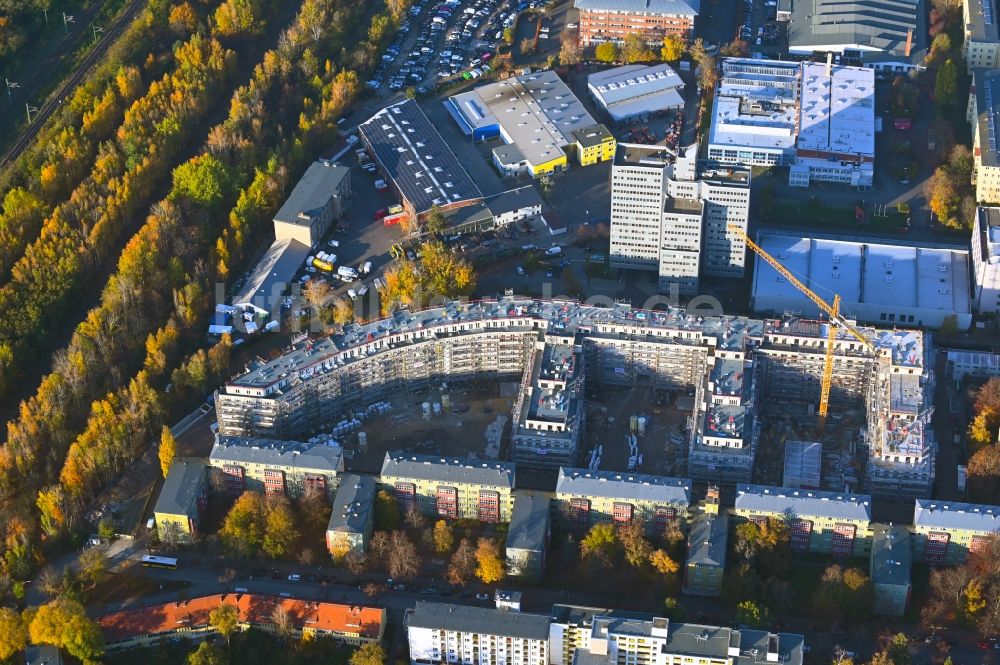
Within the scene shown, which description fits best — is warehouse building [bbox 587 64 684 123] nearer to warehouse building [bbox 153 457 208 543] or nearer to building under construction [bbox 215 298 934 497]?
building under construction [bbox 215 298 934 497]

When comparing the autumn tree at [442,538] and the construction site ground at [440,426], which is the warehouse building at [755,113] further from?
the autumn tree at [442,538]

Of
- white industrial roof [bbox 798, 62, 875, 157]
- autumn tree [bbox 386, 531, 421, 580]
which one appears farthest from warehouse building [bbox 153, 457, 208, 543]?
white industrial roof [bbox 798, 62, 875, 157]

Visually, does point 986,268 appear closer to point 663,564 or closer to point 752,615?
point 663,564

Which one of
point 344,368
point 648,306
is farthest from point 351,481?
point 648,306

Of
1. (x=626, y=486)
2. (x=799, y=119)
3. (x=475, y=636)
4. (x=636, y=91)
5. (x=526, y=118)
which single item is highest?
(x=636, y=91)

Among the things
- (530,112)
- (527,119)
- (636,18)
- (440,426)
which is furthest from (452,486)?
(636,18)

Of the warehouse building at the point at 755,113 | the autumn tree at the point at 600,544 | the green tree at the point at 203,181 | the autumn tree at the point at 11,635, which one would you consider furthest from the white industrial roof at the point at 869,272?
the autumn tree at the point at 11,635
